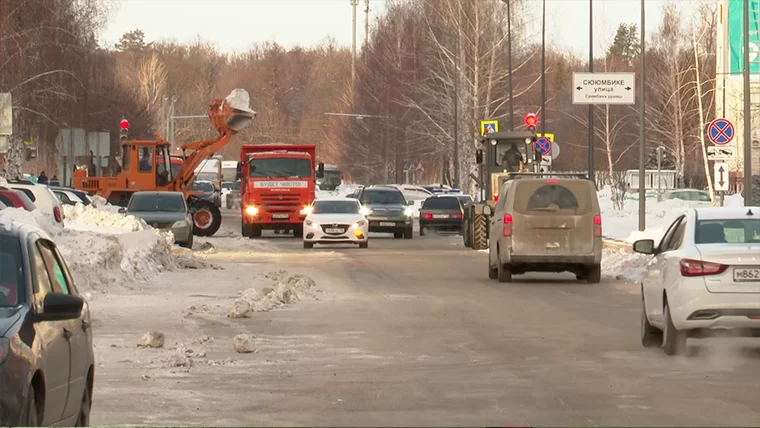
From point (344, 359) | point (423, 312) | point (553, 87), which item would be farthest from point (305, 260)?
point (553, 87)

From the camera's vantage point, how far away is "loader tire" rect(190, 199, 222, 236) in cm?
5231

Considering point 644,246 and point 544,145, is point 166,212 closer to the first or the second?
point 544,145

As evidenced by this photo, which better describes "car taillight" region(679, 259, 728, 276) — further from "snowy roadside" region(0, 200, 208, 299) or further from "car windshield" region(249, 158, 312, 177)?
"car windshield" region(249, 158, 312, 177)

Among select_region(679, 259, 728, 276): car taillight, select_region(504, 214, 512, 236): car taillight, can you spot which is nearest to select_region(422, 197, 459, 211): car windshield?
select_region(504, 214, 512, 236): car taillight

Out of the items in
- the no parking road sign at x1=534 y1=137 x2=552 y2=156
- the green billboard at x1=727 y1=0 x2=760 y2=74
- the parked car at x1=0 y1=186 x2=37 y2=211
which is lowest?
the parked car at x1=0 y1=186 x2=37 y2=211

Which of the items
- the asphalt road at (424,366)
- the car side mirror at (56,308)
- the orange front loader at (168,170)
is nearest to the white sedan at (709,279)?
the asphalt road at (424,366)

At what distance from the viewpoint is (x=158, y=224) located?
43344 millimetres

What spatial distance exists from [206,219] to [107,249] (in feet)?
81.6

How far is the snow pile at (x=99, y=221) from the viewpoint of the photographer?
3631 centimetres

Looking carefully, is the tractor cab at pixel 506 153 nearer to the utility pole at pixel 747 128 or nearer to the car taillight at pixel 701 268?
the utility pole at pixel 747 128

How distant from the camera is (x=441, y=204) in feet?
189

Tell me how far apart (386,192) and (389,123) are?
193 feet

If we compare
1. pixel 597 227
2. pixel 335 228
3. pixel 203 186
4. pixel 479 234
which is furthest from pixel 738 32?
pixel 597 227

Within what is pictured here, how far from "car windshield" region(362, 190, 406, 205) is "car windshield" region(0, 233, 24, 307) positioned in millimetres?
44876
